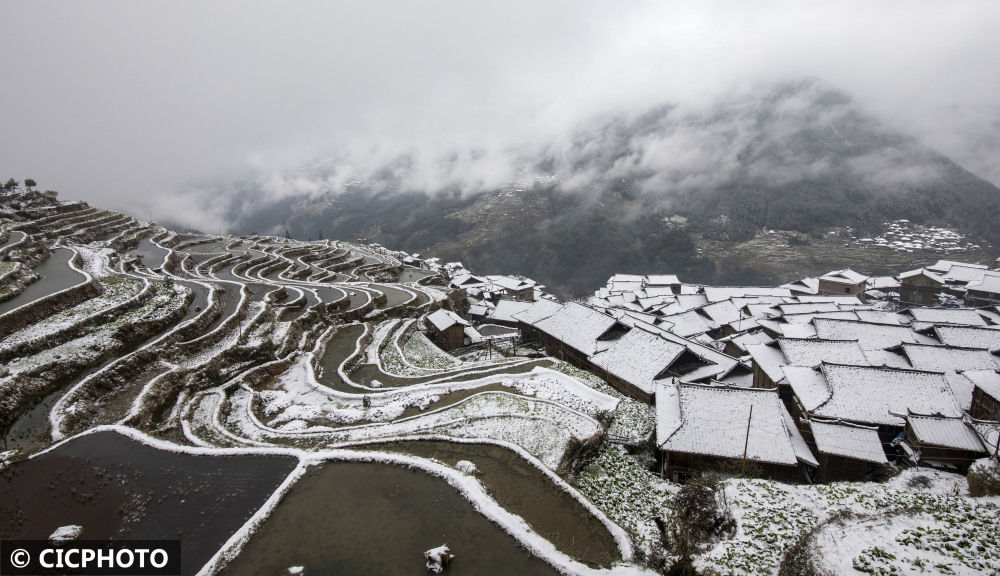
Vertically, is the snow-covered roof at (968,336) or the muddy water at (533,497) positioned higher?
the muddy water at (533,497)

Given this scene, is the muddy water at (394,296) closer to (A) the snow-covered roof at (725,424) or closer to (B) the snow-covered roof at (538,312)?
(B) the snow-covered roof at (538,312)

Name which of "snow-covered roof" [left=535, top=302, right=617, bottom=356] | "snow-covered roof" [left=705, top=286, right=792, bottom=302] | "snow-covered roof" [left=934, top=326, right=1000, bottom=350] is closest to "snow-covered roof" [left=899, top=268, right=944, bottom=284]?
"snow-covered roof" [left=705, top=286, right=792, bottom=302]

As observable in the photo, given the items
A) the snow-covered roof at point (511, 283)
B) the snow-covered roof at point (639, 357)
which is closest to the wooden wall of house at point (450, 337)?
the snow-covered roof at point (639, 357)

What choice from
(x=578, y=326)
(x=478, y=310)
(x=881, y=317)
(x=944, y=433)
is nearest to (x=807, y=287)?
(x=881, y=317)

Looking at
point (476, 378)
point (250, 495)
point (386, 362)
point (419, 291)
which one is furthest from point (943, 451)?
point (419, 291)

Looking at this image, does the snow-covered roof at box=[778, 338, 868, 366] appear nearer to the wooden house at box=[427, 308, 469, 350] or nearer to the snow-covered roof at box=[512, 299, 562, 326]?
the snow-covered roof at box=[512, 299, 562, 326]

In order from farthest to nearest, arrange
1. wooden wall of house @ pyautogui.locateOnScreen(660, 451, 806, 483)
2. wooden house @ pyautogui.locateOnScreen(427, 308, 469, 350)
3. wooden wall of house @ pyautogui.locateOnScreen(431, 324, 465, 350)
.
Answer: wooden wall of house @ pyautogui.locateOnScreen(431, 324, 465, 350) < wooden house @ pyautogui.locateOnScreen(427, 308, 469, 350) < wooden wall of house @ pyautogui.locateOnScreen(660, 451, 806, 483)

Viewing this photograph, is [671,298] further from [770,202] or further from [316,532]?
[770,202]
